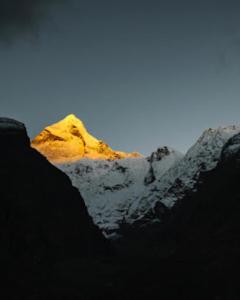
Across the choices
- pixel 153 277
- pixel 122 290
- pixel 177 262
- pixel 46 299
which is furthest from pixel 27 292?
pixel 177 262

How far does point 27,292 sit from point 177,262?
5411cm

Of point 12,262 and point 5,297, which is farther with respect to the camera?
point 12,262

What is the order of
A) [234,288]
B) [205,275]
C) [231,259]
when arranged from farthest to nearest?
[231,259] < [205,275] < [234,288]

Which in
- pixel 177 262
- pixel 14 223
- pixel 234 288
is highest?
pixel 14 223

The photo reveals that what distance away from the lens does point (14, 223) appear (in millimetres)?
177125

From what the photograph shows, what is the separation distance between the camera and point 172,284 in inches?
6407

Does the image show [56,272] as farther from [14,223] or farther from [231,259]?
[231,259]

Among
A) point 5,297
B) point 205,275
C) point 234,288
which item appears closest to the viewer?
point 5,297

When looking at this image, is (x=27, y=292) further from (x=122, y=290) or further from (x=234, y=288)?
(x=234, y=288)

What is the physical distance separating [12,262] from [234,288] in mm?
48756

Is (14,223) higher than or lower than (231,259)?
higher

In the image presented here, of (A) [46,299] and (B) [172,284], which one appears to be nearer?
(A) [46,299]

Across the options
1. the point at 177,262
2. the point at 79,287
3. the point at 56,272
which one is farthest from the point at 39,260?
the point at 177,262

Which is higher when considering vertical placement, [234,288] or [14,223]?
[14,223]
